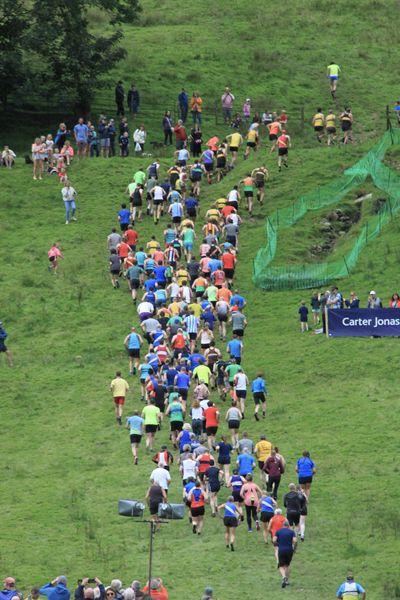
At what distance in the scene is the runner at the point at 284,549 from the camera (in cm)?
4338

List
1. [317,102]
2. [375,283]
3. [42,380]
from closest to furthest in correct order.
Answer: [42,380]
[375,283]
[317,102]

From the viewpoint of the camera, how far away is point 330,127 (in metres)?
81.4

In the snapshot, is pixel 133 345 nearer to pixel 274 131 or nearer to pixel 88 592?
pixel 88 592

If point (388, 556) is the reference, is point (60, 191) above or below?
above

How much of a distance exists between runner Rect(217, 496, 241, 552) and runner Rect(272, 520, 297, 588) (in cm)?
219

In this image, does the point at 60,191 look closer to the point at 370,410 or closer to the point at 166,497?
the point at 370,410

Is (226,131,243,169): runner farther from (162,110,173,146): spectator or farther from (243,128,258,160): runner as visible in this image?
(162,110,173,146): spectator

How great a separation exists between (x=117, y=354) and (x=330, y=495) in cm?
1512

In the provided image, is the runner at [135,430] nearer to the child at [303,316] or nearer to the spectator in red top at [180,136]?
the child at [303,316]

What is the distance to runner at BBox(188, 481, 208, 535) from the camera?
46.8 m

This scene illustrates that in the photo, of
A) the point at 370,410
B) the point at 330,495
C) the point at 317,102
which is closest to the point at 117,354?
the point at 370,410

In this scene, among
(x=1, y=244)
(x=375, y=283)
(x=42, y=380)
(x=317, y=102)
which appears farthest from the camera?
(x=317, y=102)

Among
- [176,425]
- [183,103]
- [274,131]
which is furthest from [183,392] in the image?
[183,103]

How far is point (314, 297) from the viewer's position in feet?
206
